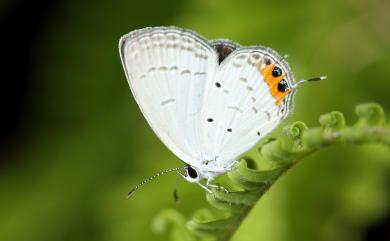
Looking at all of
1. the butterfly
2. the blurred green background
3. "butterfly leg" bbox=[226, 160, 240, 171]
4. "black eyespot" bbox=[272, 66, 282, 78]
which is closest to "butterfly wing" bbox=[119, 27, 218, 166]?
the butterfly

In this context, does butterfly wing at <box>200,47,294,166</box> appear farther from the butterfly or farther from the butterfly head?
the butterfly head

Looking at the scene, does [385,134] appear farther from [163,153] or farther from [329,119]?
[163,153]

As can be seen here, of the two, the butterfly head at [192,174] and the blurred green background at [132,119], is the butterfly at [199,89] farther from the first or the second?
the blurred green background at [132,119]

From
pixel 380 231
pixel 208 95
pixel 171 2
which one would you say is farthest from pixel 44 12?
pixel 380 231

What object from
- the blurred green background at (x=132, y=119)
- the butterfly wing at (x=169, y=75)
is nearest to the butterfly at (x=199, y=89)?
the butterfly wing at (x=169, y=75)

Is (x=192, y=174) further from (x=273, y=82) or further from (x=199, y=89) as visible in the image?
(x=273, y=82)

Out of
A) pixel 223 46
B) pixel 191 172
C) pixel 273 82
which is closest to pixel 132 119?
pixel 191 172
